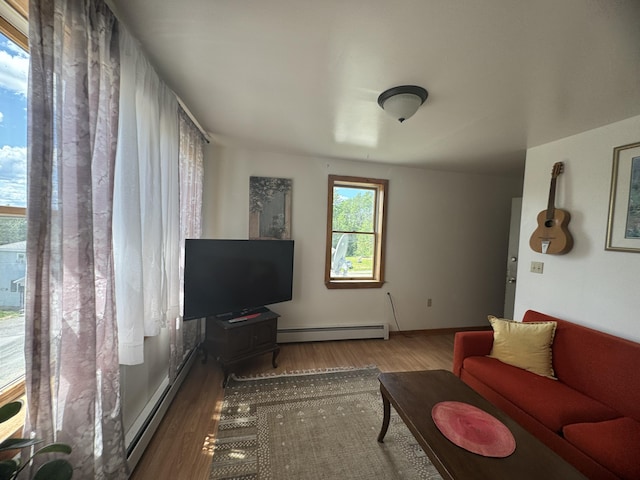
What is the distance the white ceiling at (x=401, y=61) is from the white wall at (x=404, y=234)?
2.88ft

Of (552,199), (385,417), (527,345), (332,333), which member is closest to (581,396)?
(527,345)

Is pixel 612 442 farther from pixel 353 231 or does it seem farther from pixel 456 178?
pixel 456 178

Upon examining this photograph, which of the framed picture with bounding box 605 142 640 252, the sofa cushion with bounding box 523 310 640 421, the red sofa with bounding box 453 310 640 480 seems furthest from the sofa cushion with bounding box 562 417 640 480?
the framed picture with bounding box 605 142 640 252

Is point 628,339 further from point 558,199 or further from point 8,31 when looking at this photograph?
point 8,31

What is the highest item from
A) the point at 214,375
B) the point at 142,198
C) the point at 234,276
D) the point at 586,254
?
the point at 142,198

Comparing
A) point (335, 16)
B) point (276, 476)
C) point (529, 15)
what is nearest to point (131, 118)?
point (335, 16)

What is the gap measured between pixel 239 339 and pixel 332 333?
135cm

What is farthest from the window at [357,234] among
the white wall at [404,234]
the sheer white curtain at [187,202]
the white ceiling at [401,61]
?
the sheer white curtain at [187,202]

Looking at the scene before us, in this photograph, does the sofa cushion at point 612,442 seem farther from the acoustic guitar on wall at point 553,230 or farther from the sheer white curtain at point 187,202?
the sheer white curtain at point 187,202

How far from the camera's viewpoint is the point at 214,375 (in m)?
2.34

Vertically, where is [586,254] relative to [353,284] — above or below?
above

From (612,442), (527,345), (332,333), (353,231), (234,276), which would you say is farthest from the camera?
(353,231)

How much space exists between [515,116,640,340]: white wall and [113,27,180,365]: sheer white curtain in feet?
10.6

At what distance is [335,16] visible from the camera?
3.31 ft
